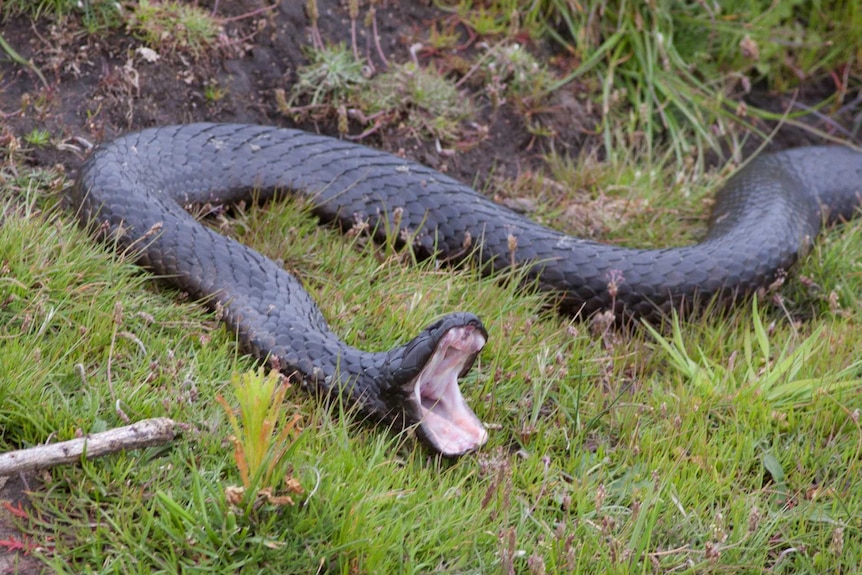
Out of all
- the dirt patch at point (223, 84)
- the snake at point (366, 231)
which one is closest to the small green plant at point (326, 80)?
the dirt patch at point (223, 84)

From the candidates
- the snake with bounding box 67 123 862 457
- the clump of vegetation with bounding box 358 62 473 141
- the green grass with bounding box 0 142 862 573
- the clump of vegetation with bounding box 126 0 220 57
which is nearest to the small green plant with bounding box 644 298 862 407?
the green grass with bounding box 0 142 862 573

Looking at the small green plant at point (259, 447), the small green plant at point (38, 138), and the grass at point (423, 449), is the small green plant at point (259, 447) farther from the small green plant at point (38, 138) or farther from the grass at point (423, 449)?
the small green plant at point (38, 138)

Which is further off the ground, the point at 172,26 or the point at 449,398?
the point at 172,26

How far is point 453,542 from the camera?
103 inches

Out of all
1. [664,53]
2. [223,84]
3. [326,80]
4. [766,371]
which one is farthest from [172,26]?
[766,371]

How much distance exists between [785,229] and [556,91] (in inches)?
66.2

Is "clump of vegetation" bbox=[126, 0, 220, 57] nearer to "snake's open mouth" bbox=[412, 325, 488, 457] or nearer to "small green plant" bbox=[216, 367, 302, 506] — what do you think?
"snake's open mouth" bbox=[412, 325, 488, 457]

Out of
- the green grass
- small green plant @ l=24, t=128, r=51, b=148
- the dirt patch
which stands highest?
the dirt patch

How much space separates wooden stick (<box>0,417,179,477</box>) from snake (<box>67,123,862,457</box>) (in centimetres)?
61

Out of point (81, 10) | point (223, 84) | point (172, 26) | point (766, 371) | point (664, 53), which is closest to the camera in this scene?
point (766, 371)

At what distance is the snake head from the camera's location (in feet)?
9.48

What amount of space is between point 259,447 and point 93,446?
52 cm

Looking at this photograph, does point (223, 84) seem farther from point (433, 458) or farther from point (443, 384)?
point (433, 458)

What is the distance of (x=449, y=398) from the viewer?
3.10 m
